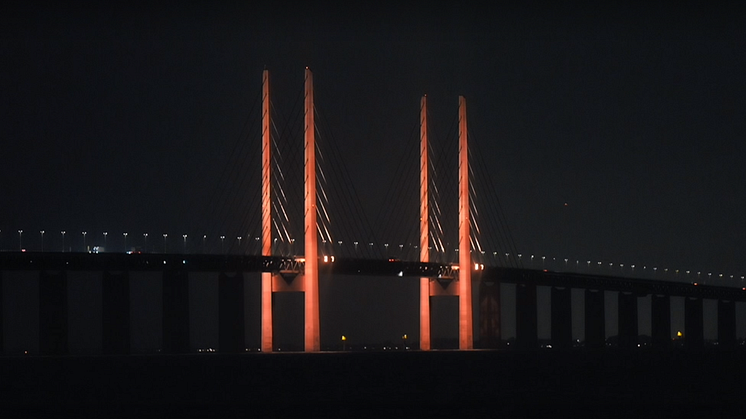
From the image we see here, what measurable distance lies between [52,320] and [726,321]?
66793mm

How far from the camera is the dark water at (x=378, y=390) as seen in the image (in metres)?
34.8

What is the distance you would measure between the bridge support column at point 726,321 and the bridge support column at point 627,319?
8.91 metres

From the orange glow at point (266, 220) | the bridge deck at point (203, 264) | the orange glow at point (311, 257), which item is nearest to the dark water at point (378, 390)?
the orange glow at point (311, 257)

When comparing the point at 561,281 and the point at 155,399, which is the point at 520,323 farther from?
the point at 155,399

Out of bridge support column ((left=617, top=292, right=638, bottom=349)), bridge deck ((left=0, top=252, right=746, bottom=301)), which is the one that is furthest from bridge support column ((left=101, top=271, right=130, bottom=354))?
bridge support column ((left=617, top=292, right=638, bottom=349))

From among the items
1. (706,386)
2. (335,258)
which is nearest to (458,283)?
(335,258)

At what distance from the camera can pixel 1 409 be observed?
36.1 meters

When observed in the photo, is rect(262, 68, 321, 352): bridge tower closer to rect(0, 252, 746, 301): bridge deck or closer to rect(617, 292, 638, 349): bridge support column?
rect(0, 252, 746, 301): bridge deck

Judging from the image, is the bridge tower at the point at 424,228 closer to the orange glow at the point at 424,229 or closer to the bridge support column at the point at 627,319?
the orange glow at the point at 424,229

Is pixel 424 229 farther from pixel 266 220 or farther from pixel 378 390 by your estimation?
pixel 378 390

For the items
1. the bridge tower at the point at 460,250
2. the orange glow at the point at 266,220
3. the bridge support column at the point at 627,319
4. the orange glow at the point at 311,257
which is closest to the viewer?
the orange glow at the point at 311,257

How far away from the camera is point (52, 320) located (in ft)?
275

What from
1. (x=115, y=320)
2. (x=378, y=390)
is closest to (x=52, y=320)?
(x=115, y=320)

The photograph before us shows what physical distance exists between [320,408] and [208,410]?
8.68 feet
